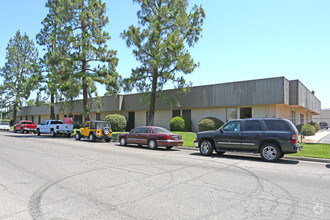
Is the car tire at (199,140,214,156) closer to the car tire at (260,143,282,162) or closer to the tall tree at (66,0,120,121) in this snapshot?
the car tire at (260,143,282,162)

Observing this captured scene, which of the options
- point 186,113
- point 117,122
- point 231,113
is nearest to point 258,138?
point 231,113

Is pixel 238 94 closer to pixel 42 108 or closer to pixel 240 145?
pixel 240 145

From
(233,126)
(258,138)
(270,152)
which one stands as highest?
(233,126)

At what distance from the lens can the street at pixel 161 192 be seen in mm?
4520

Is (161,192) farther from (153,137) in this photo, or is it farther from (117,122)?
(117,122)

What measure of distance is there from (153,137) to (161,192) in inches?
397

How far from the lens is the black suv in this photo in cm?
1058

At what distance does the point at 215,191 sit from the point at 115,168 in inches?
158

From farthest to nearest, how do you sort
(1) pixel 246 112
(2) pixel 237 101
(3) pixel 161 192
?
(1) pixel 246 112
(2) pixel 237 101
(3) pixel 161 192

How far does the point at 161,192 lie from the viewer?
577 cm

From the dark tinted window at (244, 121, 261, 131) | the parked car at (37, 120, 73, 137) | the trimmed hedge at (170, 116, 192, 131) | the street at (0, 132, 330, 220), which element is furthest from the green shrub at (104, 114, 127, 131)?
the street at (0, 132, 330, 220)

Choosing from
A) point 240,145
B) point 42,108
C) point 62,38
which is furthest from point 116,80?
point 42,108

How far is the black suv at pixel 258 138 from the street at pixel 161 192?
188 centimetres

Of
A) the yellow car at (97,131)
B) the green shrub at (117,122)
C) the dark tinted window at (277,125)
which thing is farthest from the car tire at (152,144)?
the green shrub at (117,122)
